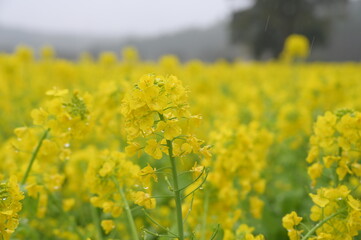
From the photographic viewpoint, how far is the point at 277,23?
22.9 meters

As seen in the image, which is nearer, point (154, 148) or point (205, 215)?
point (154, 148)

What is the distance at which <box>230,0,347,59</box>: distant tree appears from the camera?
2238 centimetres

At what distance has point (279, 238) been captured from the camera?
3061mm

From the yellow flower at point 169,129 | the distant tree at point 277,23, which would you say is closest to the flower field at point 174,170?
the yellow flower at point 169,129

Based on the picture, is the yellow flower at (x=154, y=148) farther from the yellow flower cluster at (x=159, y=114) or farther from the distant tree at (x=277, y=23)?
the distant tree at (x=277, y=23)

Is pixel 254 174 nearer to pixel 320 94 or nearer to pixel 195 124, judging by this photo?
pixel 195 124

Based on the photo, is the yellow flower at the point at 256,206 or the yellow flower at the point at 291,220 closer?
the yellow flower at the point at 291,220

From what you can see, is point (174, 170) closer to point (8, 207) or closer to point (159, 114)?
point (159, 114)

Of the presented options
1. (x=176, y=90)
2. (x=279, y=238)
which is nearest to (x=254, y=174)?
(x=279, y=238)

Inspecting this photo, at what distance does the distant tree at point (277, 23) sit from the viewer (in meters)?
22.4

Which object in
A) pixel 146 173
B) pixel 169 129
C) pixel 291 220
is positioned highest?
pixel 169 129

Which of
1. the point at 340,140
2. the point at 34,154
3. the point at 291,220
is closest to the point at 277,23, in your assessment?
the point at 340,140

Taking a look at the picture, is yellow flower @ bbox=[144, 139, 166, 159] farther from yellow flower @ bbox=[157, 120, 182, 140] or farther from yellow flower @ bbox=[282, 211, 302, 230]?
yellow flower @ bbox=[282, 211, 302, 230]

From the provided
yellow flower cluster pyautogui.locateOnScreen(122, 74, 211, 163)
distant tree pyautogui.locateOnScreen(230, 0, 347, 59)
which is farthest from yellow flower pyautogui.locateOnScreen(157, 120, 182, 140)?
distant tree pyautogui.locateOnScreen(230, 0, 347, 59)
